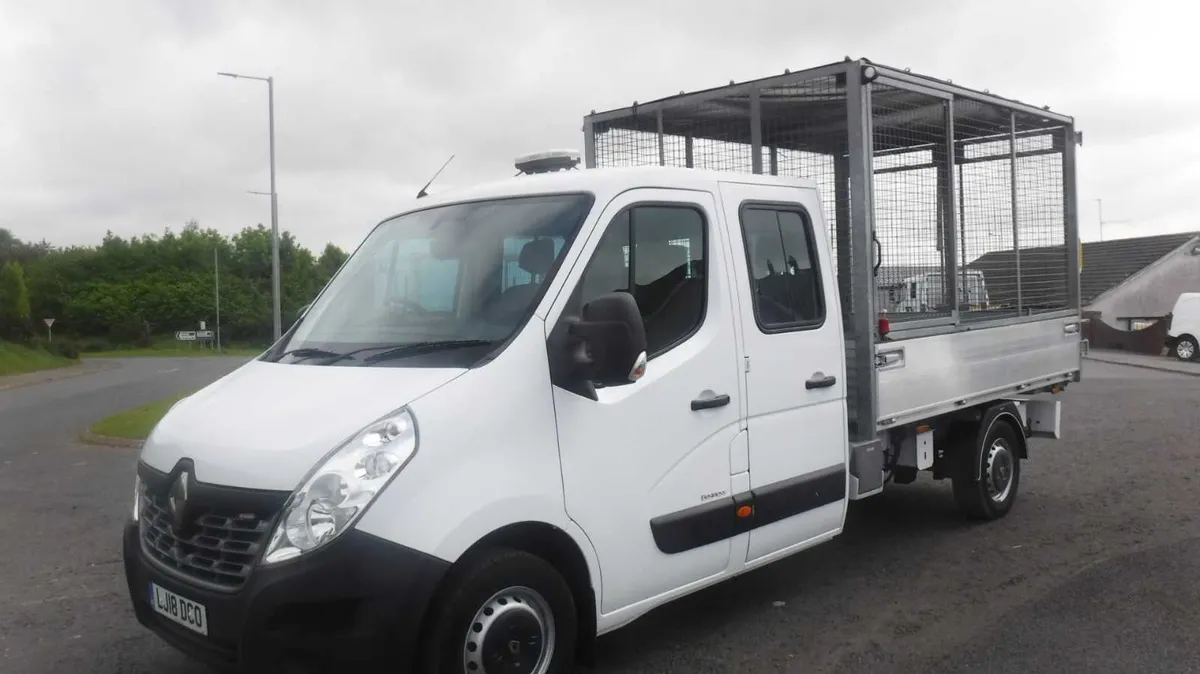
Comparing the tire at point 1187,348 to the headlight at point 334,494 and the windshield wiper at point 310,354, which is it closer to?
the windshield wiper at point 310,354

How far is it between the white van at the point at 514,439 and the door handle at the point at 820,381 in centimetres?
1

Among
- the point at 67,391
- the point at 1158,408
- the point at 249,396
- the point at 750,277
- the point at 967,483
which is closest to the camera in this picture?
the point at 249,396

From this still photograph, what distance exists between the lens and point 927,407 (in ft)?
20.7

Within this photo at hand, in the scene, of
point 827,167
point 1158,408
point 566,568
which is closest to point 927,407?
point 827,167

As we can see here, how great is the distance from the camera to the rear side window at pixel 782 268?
4.94 m

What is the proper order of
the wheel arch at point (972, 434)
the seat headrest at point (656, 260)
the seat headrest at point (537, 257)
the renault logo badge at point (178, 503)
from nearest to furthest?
the renault logo badge at point (178, 503)
the seat headrest at point (537, 257)
the seat headrest at point (656, 260)
the wheel arch at point (972, 434)

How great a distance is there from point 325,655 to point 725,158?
468cm

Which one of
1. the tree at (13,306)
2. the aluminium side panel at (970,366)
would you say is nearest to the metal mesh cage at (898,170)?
the aluminium side panel at (970,366)

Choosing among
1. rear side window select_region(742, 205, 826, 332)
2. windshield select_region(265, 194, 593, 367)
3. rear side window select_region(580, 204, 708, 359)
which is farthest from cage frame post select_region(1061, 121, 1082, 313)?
windshield select_region(265, 194, 593, 367)

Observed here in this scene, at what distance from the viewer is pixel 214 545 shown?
3.56 m

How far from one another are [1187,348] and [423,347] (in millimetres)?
30809

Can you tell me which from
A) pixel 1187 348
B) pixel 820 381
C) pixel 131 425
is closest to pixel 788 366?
pixel 820 381

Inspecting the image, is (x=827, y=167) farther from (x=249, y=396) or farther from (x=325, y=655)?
(x=325, y=655)

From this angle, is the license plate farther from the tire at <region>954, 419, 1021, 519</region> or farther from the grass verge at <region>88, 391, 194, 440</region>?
→ the grass verge at <region>88, 391, 194, 440</region>
